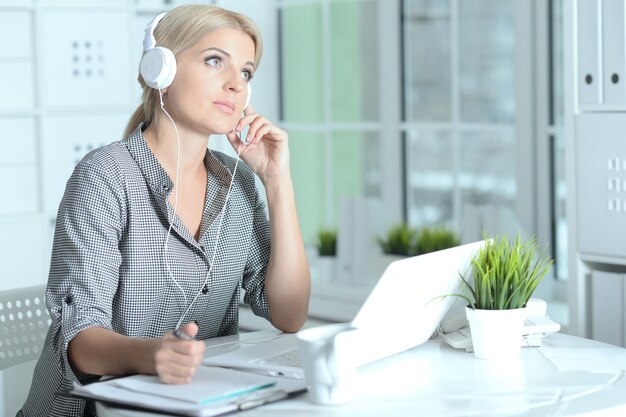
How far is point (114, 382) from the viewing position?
1550mm

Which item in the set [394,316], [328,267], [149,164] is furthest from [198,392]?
[328,267]

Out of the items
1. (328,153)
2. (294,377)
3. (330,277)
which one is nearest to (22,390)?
(294,377)

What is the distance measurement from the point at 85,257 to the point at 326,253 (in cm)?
228

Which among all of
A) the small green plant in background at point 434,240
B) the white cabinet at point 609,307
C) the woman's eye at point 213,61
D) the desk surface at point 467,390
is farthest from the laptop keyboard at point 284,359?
the small green plant in background at point 434,240

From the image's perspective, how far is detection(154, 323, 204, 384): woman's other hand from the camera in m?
1.49

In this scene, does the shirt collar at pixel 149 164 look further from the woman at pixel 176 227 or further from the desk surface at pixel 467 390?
the desk surface at pixel 467 390

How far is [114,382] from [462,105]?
2348mm

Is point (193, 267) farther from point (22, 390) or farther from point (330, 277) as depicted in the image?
point (330, 277)

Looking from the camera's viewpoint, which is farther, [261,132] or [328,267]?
[328,267]

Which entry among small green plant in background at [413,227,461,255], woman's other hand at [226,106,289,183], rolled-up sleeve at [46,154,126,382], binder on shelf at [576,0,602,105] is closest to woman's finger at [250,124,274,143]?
woman's other hand at [226,106,289,183]

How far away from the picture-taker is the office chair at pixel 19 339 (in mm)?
2092

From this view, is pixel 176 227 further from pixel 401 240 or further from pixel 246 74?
pixel 401 240

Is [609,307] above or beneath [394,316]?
beneath

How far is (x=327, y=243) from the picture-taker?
13.1ft
